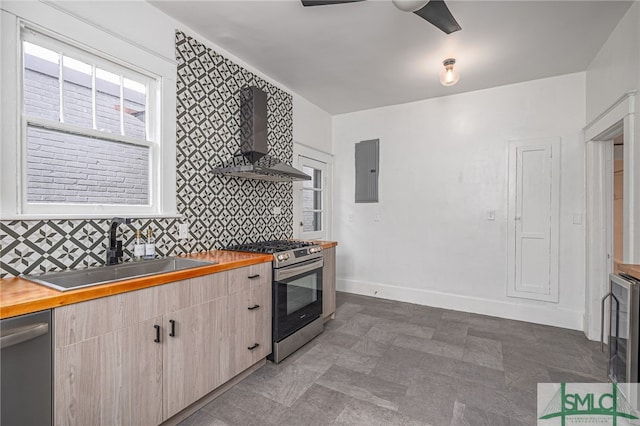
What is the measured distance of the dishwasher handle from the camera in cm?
108

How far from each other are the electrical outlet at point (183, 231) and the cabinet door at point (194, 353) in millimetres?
720

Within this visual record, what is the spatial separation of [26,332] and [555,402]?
9.94 feet

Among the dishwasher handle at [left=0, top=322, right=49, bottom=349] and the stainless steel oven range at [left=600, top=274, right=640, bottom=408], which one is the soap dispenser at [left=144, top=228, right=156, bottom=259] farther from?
the stainless steel oven range at [left=600, top=274, right=640, bottom=408]

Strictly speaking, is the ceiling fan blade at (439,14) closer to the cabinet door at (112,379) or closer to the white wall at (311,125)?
the white wall at (311,125)

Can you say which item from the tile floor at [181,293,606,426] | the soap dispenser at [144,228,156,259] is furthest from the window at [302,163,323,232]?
the soap dispenser at [144,228,156,259]

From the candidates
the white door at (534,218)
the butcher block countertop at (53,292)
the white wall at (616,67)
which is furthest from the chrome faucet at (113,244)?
the white door at (534,218)

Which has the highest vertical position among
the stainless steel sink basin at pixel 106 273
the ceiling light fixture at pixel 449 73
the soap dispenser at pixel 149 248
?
the ceiling light fixture at pixel 449 73

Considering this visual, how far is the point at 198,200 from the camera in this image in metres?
2.60

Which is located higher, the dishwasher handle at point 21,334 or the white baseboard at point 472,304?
the dishwasher handle at point 21,334

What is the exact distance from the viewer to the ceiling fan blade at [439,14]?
190 centimetres

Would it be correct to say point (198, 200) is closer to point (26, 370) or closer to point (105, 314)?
point (105, 314)

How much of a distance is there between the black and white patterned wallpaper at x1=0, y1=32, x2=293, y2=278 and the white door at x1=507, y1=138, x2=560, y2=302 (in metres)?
2.95

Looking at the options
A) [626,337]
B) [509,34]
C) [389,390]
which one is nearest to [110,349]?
[389,390]

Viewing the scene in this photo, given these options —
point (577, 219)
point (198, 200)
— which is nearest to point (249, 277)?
A: point (198, 200)
